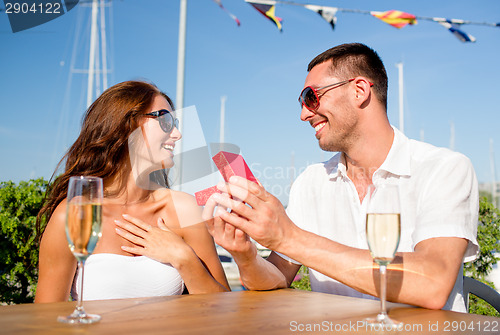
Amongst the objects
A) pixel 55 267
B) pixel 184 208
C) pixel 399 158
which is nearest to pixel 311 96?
pixel 399 158

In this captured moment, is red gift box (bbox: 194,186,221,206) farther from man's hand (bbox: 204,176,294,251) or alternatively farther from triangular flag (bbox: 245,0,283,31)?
triangular flag (bbox: 245,0,283,31)

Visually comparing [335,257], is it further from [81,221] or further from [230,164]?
[81,221]

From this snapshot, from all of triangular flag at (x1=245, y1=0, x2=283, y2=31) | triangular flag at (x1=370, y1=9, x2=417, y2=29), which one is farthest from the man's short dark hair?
triangular flag at (x1=370, y1=9, x2=417, y2=29)

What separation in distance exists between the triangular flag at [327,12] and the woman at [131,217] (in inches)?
189

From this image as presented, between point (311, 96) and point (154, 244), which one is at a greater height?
point (311, 96)

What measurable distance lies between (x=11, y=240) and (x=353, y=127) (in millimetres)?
3442

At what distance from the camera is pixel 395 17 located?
23.2 ft

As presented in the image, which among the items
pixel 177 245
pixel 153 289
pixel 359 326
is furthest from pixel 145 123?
pixel 359 326

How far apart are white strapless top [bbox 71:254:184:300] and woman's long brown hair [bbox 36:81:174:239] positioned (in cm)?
62

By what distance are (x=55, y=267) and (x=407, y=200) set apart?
6.20 ft

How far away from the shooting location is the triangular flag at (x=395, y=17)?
7.07 metres

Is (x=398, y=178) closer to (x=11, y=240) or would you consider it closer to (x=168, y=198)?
(x=168, y=198)

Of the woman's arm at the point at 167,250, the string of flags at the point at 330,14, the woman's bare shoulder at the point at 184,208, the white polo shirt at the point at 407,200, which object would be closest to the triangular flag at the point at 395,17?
the string of flags at the point at 330,14

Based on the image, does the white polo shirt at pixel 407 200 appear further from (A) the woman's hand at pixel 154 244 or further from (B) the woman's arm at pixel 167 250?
(A) the woman's hand at pixel 154 244
